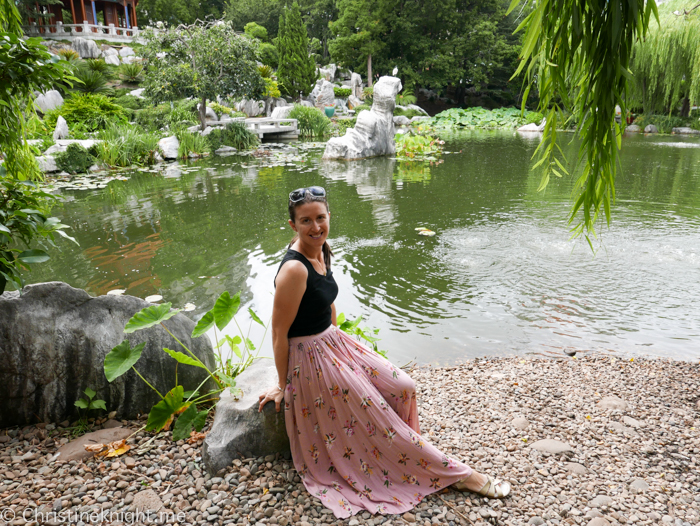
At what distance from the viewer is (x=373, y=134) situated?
15.2 meters

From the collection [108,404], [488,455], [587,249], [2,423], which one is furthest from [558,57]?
[587,249]

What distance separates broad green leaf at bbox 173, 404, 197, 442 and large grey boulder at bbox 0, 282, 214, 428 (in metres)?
0.27

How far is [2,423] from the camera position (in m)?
2.40

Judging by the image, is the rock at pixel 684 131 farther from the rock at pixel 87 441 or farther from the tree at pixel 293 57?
the rock at pixel 87 441

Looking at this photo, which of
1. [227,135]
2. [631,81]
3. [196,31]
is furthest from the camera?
[227,135]

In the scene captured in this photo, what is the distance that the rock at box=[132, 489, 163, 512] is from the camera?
1.95 meters

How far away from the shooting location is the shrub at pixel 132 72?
85.5ft

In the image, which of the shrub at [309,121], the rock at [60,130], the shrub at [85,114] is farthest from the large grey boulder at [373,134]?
the rock at [60,130]

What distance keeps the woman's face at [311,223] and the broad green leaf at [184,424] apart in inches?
44.5

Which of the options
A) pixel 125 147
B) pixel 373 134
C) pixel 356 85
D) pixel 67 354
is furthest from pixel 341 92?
pixel 67 354

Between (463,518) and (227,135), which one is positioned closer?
(463,518)

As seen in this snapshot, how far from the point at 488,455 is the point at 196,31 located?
671 inches

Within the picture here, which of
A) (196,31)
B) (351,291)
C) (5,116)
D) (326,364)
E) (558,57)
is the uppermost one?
(196,31)

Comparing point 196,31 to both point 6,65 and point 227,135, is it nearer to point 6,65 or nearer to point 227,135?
point 227,135
